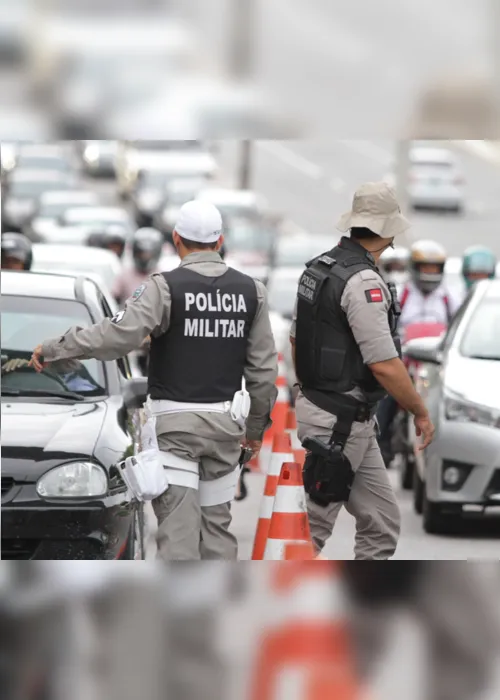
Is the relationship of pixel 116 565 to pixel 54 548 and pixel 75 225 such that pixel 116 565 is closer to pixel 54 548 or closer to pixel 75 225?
pixel 54 548

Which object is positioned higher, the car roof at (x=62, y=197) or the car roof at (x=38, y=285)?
the car roof at (x=38, y=285)

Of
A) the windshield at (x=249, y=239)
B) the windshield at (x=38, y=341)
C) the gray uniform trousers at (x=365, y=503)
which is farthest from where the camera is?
the windshield at (x=249, y=239)

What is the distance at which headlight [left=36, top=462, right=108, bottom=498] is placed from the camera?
7.82 meters

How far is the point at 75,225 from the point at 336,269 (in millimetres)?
27677

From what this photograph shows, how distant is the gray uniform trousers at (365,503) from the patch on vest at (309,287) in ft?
1.51

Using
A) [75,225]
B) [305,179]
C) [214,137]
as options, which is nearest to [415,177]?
[305,179]

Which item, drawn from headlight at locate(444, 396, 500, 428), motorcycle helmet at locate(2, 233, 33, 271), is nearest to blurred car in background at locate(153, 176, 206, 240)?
motorcycle helmet at locate(2, 233, 33, 271)

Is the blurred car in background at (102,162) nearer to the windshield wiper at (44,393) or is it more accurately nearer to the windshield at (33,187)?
the windshield at (33,187)

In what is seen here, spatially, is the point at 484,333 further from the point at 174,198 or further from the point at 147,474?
the point at 174,198

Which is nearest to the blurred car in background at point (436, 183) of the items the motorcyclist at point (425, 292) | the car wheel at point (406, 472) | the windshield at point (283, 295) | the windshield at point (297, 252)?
the windshield at point (297, 252)

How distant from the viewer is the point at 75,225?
34750 millimetres

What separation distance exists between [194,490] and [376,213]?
1.50 meters

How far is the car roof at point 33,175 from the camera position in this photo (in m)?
45.9

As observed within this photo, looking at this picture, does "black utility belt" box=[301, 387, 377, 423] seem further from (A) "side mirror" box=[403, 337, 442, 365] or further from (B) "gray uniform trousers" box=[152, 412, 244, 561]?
(A) "side mirror" box=[403, 337, 442, 365]
